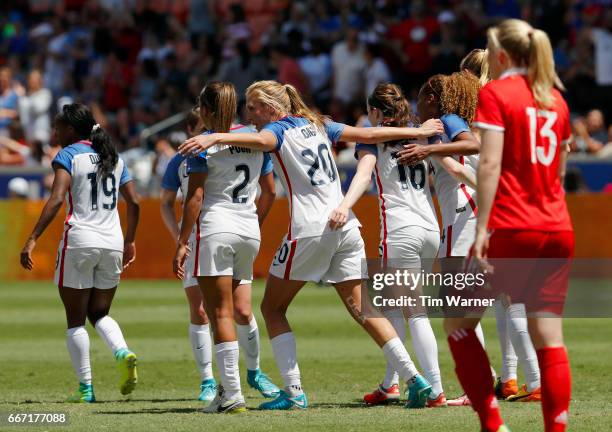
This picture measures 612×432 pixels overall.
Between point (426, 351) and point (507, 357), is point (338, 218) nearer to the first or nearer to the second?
point (426, 351)

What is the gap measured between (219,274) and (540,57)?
112 inches

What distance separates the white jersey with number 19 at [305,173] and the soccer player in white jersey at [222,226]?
0.29 metres

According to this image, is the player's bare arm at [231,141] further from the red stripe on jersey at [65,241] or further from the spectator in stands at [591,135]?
the spectator in stands at [591,135]

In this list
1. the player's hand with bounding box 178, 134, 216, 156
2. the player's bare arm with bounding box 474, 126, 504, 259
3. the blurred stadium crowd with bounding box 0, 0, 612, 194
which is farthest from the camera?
the blurred stadium crowd with bounding box 0, 0, 612, 194

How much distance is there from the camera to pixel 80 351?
921 cm

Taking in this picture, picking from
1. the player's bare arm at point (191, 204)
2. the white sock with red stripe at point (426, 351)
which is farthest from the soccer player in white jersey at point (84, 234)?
the white sock with red stripe at point (426, 351)

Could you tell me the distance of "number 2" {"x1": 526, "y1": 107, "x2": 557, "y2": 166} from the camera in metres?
6.19

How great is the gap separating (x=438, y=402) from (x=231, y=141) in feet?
7.75

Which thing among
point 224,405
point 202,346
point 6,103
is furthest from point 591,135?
point 224,405

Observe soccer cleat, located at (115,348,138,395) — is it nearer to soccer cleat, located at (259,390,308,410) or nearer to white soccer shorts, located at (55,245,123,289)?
white soccer shorts, located at (55,245,123,289)

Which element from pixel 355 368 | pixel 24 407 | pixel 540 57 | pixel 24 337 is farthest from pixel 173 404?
pixel 24 337

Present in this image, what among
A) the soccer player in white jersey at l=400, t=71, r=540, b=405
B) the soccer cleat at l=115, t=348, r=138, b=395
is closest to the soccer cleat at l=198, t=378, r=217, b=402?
the soccer cleat at l=115, t=348, r=138, b=395

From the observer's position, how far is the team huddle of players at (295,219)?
775cm

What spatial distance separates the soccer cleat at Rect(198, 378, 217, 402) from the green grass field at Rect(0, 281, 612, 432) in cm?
10
